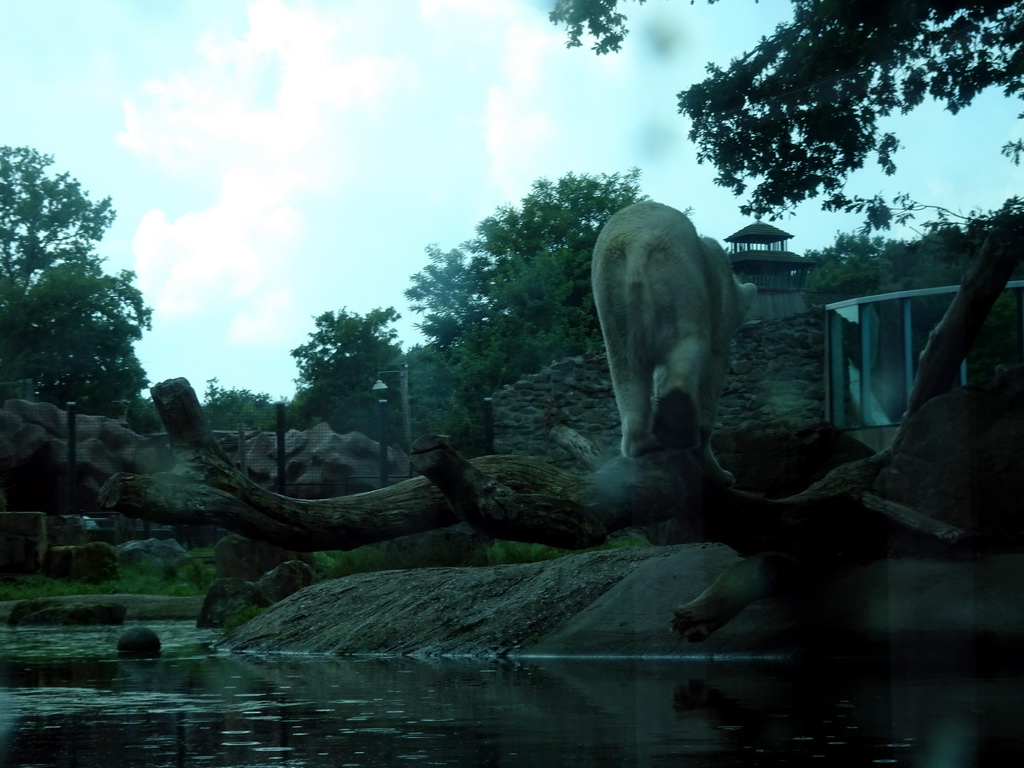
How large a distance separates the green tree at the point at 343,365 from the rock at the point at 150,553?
21147 mm

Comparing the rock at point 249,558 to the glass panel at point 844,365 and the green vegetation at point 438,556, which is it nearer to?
the green vegetation at point 438,556

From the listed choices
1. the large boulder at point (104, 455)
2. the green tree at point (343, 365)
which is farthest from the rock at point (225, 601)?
the green tree at point (343, 365)

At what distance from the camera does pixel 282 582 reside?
1458 cm

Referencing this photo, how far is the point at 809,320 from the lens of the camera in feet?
71.8

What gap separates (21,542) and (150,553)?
3.72 metres

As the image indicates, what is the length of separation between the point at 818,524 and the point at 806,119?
20.1 feet

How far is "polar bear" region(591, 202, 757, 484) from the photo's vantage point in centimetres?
653

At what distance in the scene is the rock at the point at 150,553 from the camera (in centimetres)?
2153

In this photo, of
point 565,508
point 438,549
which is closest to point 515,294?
point 438,549

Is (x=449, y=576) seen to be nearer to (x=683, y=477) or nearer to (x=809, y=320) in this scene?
(x=683, y=477)

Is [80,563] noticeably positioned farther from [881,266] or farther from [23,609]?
[881,266]

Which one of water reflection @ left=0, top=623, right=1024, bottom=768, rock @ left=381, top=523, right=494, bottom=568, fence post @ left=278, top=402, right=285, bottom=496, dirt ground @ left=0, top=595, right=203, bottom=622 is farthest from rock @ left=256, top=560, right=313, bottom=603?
water reflection @ left=0, top=623, right=1024, bottom=768

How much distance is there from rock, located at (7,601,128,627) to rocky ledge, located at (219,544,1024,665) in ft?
11.6

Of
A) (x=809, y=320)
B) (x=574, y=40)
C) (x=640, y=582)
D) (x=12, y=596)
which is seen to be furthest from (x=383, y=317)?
(x=640, y=582)
